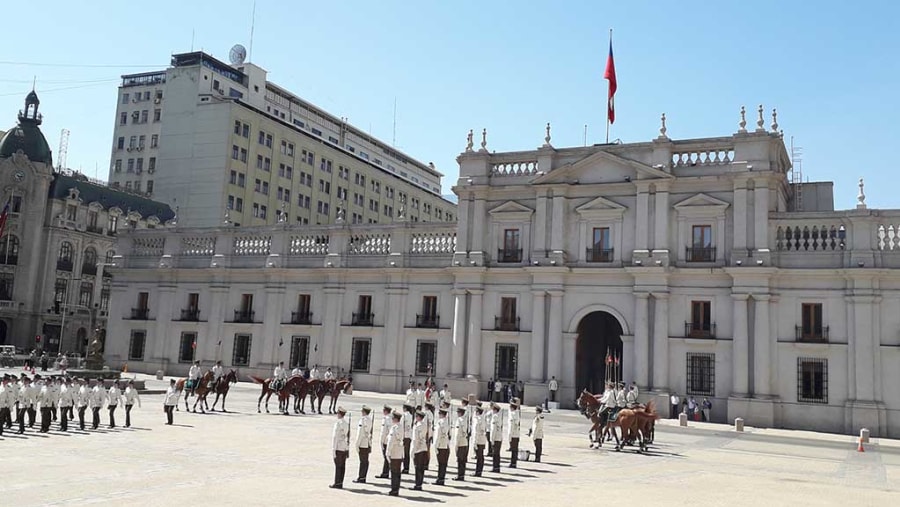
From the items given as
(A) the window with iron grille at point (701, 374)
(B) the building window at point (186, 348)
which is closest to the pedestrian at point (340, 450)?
(A) the window with iron grille at point (701, 374)

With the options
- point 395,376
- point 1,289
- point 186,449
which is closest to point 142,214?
point 1,289

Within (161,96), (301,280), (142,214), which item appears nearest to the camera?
(301,280)

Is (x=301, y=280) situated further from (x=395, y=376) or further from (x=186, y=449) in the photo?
(x=186, y=449)

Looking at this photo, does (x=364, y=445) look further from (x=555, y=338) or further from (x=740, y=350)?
(x=740, y=350)

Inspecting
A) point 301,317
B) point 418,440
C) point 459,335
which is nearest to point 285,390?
point 459,335

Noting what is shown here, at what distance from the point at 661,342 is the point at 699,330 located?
6.58 ft

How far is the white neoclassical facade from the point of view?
36.4 meters

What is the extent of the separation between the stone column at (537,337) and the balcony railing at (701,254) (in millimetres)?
7884

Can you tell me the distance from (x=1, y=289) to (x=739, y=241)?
5757cm

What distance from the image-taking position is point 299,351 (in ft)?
161

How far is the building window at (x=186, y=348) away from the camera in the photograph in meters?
52.0

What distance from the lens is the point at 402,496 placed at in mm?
15328

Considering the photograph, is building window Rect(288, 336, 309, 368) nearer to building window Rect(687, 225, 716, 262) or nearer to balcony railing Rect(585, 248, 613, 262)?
balcony railing Rect(585, 248, 613, 262)

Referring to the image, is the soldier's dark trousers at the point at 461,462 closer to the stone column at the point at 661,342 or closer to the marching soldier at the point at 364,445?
the marching soldier at the point at 364,445
